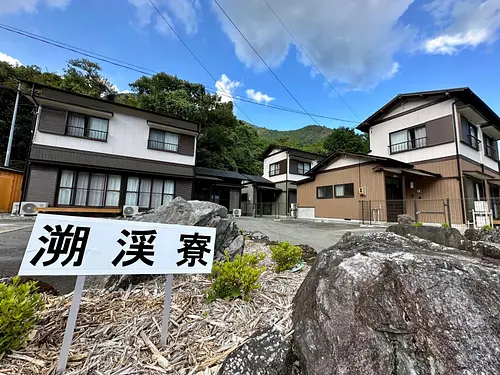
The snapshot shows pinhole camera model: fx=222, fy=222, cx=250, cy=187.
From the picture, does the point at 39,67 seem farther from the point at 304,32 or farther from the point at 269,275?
the point at 269,275

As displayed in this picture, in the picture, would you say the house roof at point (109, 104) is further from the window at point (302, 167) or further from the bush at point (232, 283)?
the bush at point (232, 283)

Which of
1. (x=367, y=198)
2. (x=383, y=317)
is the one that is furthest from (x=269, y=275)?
(x=367, y=198)

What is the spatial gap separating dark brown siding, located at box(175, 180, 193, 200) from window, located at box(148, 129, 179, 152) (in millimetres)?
2074

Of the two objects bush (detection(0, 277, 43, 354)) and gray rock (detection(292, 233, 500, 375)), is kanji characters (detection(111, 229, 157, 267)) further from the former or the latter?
gray rock (detection(292, 233, 500, 375))

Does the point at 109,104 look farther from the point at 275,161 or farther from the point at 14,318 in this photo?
the point at 275,161

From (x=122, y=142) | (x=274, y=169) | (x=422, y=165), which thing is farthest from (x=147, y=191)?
(x=422, y=165)

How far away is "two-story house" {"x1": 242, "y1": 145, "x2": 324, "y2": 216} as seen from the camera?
2042 cm

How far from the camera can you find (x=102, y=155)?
11586mm

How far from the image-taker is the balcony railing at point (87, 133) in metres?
11.2

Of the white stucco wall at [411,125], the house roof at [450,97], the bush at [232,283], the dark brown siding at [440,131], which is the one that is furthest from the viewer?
the white stucco wall at [411,125]

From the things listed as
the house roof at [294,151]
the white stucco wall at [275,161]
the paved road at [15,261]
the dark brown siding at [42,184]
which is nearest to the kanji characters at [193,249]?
the paved road at [15,261]

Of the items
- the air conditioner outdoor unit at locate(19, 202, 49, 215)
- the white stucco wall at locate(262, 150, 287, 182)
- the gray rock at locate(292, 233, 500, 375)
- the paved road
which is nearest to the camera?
the gray rock at locate(292, 233, 500, 375)

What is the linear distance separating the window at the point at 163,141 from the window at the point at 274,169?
1098 centimetres

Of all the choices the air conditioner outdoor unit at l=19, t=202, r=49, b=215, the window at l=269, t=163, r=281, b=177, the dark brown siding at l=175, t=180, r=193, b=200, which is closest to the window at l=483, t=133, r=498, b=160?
the window at l=269, t=163, r=281, b=177
